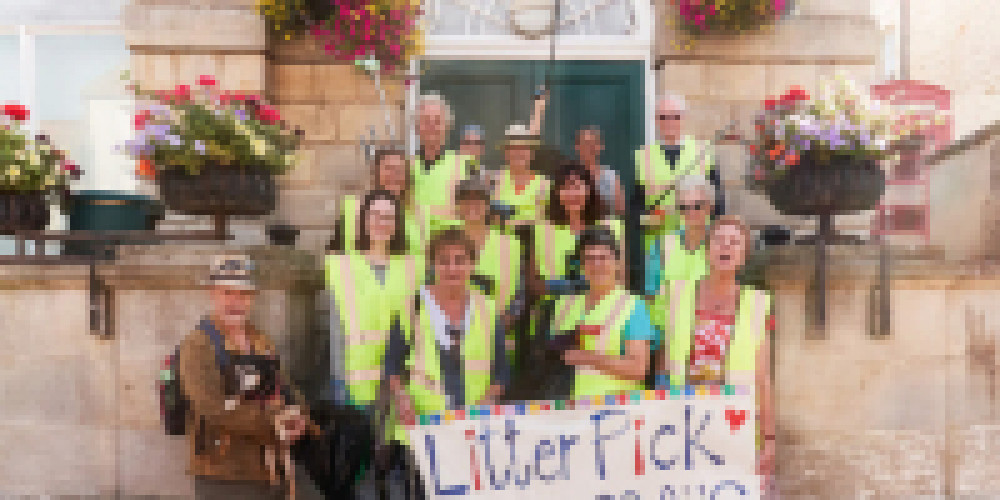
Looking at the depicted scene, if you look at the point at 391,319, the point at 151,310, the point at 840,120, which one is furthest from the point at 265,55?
the point at 840,120

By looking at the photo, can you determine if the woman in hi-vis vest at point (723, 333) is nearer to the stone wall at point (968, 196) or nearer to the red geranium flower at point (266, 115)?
the red geranium flower at point (266, 115)

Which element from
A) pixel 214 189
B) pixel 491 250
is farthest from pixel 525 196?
pixel 214 189

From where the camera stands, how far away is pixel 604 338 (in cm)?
452

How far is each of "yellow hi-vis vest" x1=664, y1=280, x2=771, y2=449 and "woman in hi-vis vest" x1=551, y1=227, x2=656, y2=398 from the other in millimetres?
143

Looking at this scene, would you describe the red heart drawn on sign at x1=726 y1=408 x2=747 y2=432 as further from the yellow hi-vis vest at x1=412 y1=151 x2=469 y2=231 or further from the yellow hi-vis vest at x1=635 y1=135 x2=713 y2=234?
the yellow hi-vis vest at x1=412 y1=151 x2=469 y2=231

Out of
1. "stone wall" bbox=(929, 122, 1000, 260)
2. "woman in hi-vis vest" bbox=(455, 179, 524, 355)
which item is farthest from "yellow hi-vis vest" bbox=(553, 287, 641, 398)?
"stone wall" bbox=(929, 122, 1000, 260)

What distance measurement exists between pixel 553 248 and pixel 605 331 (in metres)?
1.04

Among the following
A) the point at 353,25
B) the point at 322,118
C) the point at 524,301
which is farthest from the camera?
the point at 322,118

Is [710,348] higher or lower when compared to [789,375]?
higher

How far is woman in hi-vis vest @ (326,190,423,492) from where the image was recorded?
16.1 feet

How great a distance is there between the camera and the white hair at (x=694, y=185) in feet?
17.6

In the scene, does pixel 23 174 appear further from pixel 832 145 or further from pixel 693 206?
pixel 832 145

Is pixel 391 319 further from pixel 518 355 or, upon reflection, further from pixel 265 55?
pixel 265 55

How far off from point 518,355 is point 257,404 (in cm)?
131
